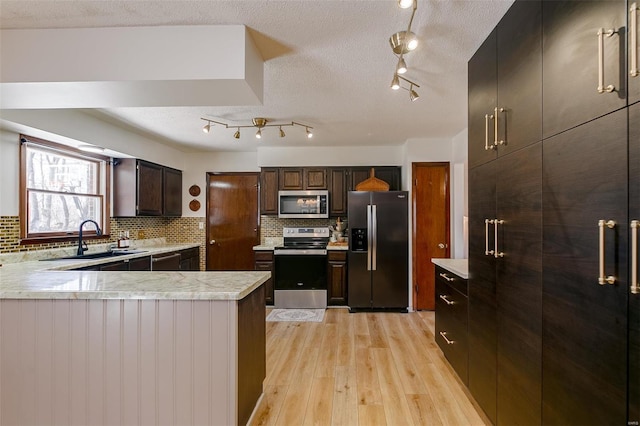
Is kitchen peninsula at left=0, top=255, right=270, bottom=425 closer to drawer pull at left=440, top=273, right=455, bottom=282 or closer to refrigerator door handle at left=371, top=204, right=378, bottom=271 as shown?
drawer pull at left=440, top=273, right=455, bottom=282

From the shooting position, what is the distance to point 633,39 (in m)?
0.88

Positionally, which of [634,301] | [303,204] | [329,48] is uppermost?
[329,48]

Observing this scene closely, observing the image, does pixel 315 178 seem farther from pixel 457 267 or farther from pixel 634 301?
pixel 634 301

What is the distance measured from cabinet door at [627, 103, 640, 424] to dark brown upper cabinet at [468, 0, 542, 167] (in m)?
0.46

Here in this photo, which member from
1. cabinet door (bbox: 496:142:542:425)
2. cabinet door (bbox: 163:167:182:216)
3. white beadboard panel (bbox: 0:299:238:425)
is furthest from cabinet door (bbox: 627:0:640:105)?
cabinet door (bbox: 163:167:182:216)

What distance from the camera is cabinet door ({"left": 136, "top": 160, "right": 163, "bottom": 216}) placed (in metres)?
4.18

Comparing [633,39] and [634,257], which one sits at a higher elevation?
[633,39]

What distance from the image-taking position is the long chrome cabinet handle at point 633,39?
2.84 ft

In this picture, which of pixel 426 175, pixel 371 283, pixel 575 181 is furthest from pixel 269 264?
pixel 575 181

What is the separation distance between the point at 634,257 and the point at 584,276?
23cm

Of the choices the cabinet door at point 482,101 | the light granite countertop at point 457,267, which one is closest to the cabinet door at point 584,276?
the cabinet door at point 482,101

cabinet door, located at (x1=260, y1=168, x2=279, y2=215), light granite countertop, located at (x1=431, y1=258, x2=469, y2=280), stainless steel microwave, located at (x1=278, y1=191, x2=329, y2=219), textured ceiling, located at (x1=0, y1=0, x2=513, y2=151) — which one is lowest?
light granite countertop, located at (x1=431, y1=258, x2=469, y2=280)

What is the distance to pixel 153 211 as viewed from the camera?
14.6 ft

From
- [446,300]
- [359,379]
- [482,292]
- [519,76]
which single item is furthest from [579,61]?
[359,379]
